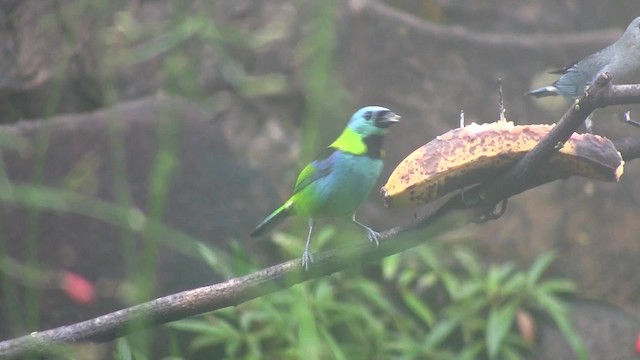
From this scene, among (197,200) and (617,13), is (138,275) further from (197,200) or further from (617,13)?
(617,13)

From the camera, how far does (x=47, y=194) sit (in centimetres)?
119

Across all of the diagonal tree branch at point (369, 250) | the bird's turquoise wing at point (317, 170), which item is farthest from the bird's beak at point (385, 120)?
the diagonal tree branch at point (369, 250)

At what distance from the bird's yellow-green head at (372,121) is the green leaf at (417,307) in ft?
5.80

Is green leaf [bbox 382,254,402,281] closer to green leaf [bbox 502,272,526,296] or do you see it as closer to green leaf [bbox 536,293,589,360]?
green leaf [bbox 502,272,526,296]

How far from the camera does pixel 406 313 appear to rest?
3906 millimetres

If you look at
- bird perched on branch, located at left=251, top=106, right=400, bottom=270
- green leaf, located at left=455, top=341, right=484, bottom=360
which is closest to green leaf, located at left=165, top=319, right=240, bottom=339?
green leaf, located at left=455, top=341, right=484, bottom=360

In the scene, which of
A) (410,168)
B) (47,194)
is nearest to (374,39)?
(410,168)

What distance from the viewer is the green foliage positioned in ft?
11.6

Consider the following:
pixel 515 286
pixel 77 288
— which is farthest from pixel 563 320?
pixel 77 288

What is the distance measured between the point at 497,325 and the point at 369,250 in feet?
6.56

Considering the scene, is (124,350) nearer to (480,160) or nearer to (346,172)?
(346,172)

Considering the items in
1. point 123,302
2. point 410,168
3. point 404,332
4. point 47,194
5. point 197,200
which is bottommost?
point 404,332

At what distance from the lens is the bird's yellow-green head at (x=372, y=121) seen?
201 cm

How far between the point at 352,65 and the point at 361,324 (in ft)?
3.69
